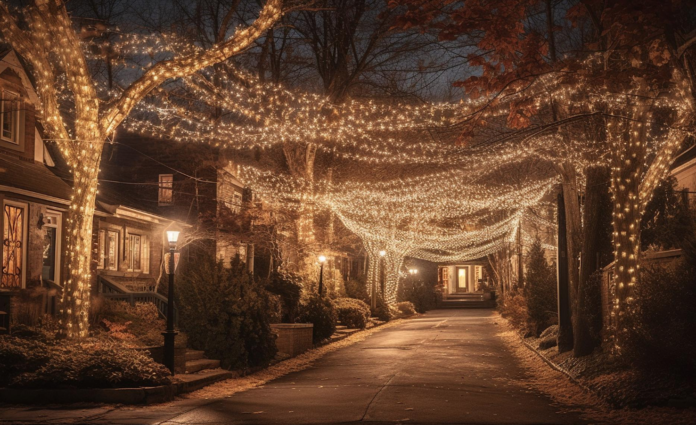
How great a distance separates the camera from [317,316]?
76.9 feet

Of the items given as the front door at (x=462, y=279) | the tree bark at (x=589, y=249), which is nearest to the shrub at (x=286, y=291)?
the tree bark at (x=589, y=249)

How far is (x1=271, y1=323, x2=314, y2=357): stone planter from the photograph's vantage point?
762 inches

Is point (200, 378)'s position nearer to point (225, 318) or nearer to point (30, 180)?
point (225, 318)

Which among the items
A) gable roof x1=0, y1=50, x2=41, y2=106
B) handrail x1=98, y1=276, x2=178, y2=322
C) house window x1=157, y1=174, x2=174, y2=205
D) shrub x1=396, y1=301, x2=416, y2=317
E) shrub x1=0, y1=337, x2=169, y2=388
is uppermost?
gable roof x1=0, y1=50, x2=41, y2=106

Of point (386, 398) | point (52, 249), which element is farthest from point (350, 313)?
point (386, 398)

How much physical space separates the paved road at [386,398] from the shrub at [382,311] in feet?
57.5

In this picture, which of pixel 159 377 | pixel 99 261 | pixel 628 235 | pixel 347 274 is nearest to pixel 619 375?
pixel 628 235

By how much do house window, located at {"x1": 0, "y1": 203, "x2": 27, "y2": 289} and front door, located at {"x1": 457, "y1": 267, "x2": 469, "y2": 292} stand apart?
5812 cm

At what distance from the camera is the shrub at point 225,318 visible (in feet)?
51.7

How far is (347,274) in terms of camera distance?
47.4 meters

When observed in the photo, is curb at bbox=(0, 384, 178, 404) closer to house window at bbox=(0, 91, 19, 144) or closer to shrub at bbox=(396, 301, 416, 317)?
house window at bbox=(0, 91, 19, 144)

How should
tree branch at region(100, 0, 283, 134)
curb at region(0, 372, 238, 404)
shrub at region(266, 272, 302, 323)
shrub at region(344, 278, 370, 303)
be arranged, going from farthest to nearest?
shrub at region(344, 278, 370, 303), shrub at region(266, 272, 302, 323), tree branch at region(100, 0, 283, 134), curb at region(0, 372, 238, 404)

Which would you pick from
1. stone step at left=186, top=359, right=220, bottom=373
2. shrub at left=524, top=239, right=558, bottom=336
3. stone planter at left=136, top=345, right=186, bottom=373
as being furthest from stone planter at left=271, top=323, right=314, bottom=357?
shrub at left=524, top=239, right=558, bottom=336

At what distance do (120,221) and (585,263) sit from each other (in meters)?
15.4
